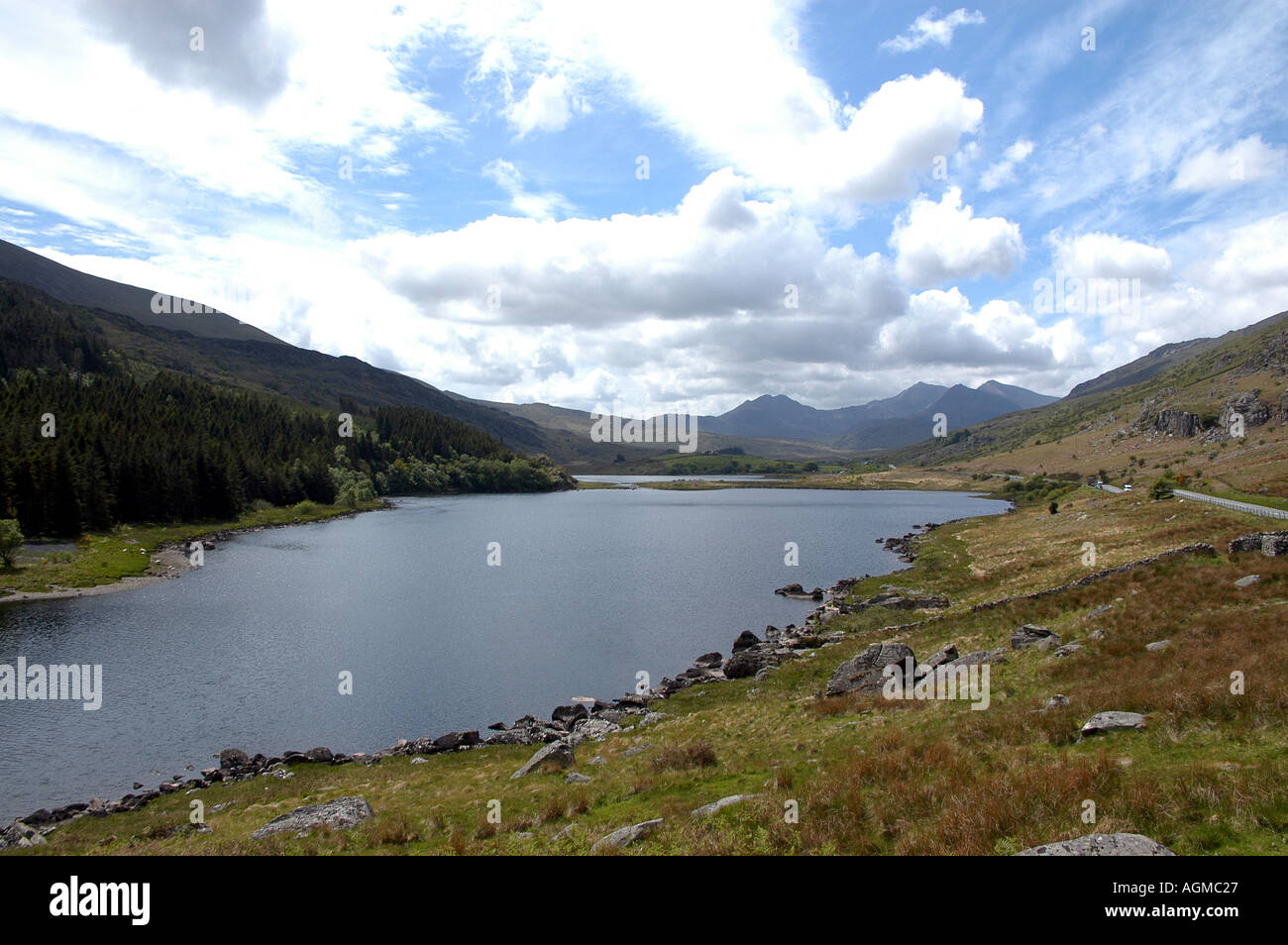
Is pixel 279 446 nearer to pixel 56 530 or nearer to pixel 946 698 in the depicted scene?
pixel 56 530

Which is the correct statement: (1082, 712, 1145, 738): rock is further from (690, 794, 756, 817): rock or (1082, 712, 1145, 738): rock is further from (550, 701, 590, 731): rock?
(550, 701, 590, 731): rock

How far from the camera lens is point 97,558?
8256cm

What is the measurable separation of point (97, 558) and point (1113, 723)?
337ft

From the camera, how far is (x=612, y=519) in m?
156

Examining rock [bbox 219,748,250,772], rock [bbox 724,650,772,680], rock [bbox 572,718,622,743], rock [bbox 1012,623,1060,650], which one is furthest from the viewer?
rock [bbox 724,650,772,680]

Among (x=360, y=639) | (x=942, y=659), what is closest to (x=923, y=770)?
(x=942, y=659)

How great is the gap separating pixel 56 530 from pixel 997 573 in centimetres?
12054

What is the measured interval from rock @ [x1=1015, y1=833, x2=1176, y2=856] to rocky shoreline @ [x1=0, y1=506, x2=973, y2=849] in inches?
825

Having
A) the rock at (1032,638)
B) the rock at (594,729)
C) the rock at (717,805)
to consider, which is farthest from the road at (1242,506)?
the rock at (717,805)

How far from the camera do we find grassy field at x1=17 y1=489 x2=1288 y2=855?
12188 mm

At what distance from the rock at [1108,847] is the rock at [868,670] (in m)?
20.1

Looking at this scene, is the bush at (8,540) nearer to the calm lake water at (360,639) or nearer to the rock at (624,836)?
the calm lake water at (360,639)

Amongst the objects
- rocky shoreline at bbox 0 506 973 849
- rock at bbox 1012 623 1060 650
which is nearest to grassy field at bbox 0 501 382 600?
rocky shoreline at bbox 0 506 973 849

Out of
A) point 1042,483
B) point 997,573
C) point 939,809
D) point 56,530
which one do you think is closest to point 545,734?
point 939,809
